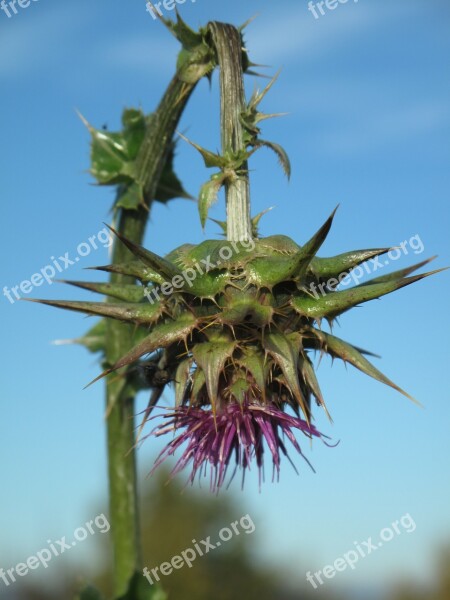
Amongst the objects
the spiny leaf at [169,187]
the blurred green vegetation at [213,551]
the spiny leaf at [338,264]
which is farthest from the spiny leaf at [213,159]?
the blurred green vegetation at [213,551]

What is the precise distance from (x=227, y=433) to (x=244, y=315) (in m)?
0.59

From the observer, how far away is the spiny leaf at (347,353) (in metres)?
3.45

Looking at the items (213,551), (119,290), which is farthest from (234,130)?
(213,551)

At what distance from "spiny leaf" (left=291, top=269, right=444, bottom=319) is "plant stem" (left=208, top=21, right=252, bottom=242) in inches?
17.5

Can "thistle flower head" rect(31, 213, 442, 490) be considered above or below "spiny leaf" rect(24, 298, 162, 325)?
below

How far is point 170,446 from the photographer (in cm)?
379

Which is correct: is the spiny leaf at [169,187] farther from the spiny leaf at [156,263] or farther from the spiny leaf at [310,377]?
the spiny leaf at [310,377]

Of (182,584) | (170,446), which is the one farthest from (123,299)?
(182,584)

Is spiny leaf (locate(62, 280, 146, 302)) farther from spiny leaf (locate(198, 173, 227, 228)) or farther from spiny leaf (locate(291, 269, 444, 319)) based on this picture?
spiny leaf (locate(291, 269, 444, 319))

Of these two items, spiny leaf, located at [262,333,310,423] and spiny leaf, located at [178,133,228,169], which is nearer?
spiny leaf, located at [262,333,310,423]

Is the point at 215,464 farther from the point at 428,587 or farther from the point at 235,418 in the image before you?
the point at 428,587

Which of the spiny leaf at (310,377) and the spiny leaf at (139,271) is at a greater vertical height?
the spiny leaf at (139,271)

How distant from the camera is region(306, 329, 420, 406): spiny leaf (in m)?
3.45

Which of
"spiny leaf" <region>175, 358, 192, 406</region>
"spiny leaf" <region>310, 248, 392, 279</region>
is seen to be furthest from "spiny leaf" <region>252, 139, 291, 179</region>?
"spiny leaf" <region>175, 358, 192, 406</region>
